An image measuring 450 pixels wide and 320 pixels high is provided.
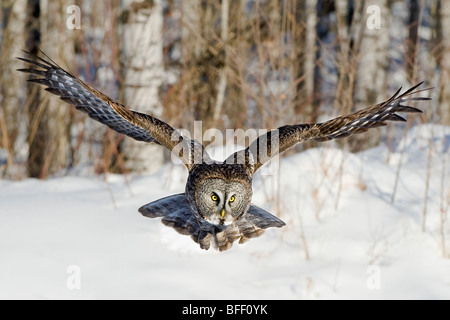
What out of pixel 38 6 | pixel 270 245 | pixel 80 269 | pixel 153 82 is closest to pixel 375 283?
pixel 270 245

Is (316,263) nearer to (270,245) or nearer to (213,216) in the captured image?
(270,245)

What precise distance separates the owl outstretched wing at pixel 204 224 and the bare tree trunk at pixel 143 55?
3.54 m

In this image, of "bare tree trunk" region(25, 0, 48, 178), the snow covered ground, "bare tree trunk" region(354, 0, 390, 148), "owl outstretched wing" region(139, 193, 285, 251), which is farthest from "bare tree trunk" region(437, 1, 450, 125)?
"owl outstretched wing" region(139, 193, 285, 251)

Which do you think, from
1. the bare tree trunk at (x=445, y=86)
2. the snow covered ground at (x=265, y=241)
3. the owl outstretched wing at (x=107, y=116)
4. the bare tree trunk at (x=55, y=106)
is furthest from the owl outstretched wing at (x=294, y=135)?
the bare tree trunk at (x=445, y=86)

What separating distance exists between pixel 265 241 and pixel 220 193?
2653mm

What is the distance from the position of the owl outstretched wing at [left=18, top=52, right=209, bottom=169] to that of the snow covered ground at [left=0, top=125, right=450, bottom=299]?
5.62 ft

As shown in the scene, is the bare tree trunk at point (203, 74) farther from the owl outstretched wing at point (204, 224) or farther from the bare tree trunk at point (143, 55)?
the owl outstretched wing at point (204, 224)

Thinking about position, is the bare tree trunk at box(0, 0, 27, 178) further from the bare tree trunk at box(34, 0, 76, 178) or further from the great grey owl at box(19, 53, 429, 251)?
the great grey owl at box(19, 53, 429, 251)

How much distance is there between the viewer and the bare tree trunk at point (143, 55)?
626 centimetres

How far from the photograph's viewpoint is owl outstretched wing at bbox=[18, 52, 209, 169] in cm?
261

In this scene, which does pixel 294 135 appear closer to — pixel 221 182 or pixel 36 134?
pixel 221 182

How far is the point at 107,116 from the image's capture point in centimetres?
325

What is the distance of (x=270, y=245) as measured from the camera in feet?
17.4

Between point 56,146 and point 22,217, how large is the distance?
2.34 metres
